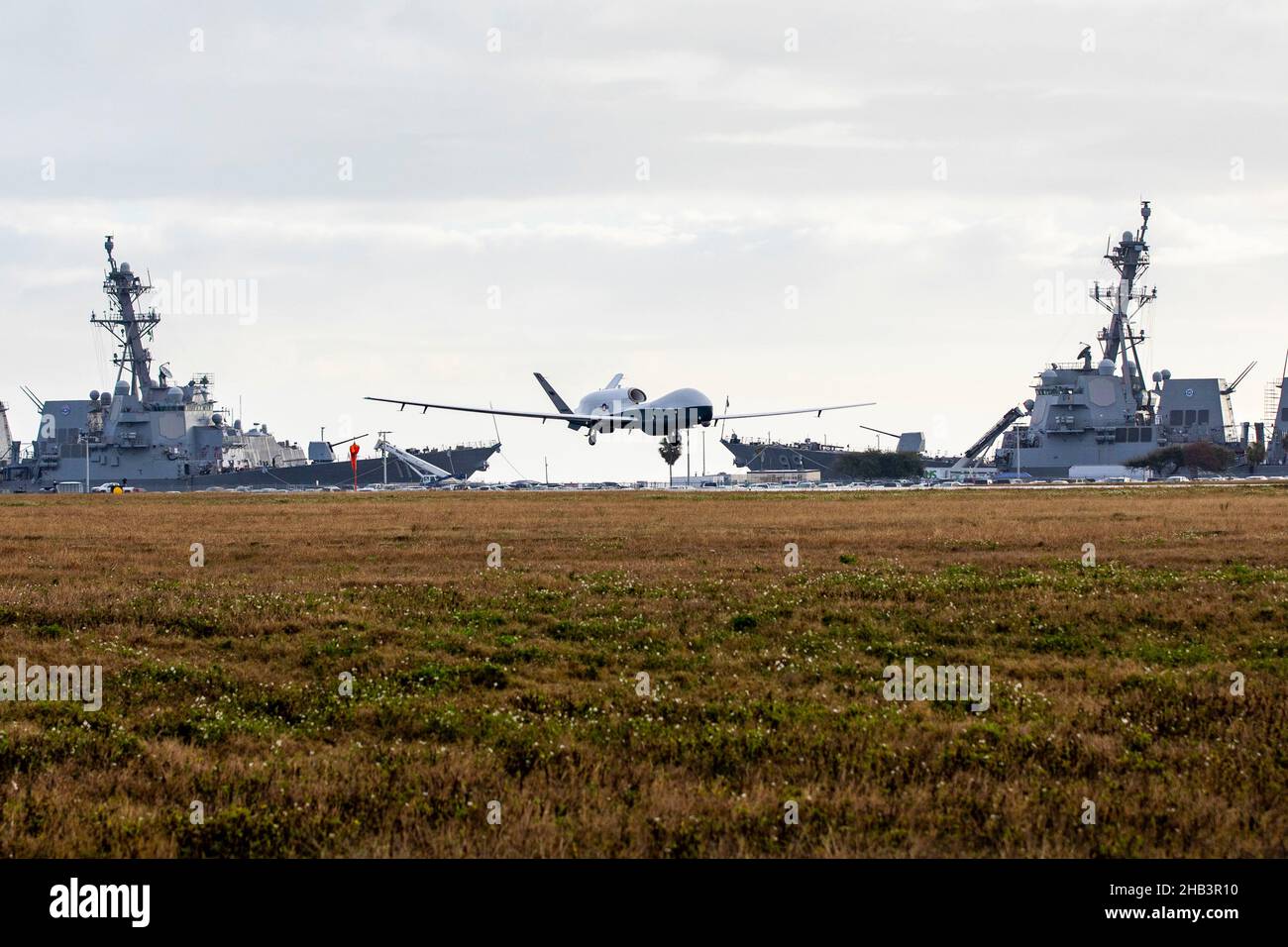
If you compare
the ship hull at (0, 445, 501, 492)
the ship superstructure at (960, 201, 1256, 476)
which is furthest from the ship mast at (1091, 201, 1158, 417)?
the ship hull at (0, 445, 501, 492)

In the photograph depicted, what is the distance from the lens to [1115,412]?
490ft

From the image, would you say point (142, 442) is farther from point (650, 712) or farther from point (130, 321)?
point (650, 712)

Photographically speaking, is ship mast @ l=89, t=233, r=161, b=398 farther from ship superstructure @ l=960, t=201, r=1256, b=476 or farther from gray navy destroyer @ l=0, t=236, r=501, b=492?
ship superstructure @ l=960, t=201, r=1256, b=476

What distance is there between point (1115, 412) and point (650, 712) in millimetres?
147769

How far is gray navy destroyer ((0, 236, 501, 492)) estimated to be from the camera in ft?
490

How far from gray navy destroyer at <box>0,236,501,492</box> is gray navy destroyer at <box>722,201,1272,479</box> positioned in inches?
3143

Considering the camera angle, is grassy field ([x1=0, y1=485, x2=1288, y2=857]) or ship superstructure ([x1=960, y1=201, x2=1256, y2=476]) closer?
grassy field ([x1=0, y1=485, x2=1288, y2=857])

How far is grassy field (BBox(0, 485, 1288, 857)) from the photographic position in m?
9.68

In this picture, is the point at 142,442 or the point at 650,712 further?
the point at 142,442

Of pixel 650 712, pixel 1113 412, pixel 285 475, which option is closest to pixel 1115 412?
pixel 1113 412

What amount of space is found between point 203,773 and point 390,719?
2.43 m

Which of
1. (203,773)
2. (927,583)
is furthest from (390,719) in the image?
(927,583)

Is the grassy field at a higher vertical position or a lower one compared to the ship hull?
lower

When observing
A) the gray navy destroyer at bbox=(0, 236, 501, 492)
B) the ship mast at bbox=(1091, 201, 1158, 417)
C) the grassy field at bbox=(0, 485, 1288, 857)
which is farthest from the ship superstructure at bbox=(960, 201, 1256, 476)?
the grassy field at bbox=(0, 485, 1288, 857)
